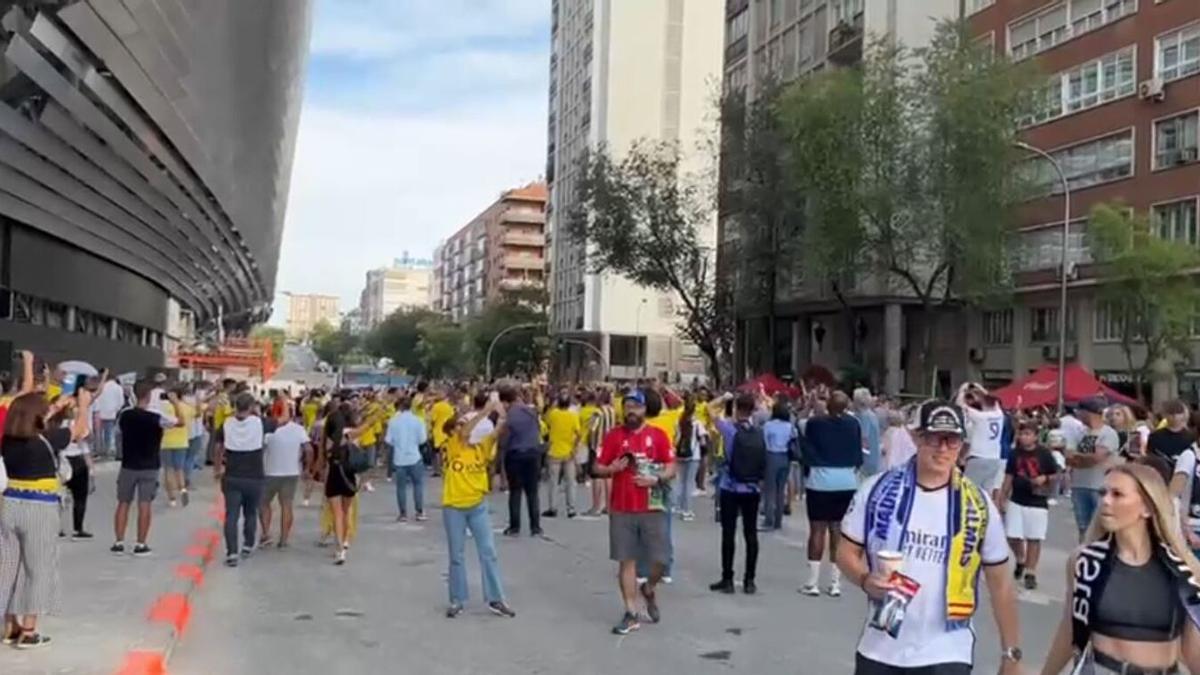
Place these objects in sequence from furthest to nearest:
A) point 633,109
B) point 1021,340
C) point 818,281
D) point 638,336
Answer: point 638,336 → point 633,109 → point 818,281 → point 1021,340

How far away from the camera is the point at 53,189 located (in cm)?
3734

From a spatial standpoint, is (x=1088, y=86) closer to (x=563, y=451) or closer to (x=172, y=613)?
(x=563, y=451)

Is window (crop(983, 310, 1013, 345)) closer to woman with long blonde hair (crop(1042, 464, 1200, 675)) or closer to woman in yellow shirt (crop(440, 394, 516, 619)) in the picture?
woman in yellow shirt (crop(440, 394, 516, 619))

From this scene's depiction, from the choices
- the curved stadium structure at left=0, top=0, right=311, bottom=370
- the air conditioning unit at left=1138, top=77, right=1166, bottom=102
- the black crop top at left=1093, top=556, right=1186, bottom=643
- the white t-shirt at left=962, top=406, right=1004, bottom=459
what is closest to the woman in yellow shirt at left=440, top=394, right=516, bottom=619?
the white t-shirt at left=962, top=406, right=1004, bottom=459

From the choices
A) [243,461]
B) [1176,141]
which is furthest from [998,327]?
[243,461]

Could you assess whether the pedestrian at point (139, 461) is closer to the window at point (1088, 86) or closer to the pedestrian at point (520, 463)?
the pedestrian at point (520, 463)

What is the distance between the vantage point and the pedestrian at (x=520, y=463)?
51.5ft

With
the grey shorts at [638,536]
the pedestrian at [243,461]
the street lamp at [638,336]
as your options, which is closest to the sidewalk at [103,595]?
the pedestrian at [243,461]

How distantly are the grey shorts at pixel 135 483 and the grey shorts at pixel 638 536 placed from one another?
5.26m

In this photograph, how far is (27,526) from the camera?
8.02 metres

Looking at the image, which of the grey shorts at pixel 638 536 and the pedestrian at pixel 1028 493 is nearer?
the grey shorts at pixel 638 536

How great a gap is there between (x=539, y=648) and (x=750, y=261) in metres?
44.6

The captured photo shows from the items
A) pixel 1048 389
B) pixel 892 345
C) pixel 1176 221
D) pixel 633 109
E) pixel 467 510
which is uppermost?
pixel 633 109

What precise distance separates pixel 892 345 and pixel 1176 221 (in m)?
13.1
